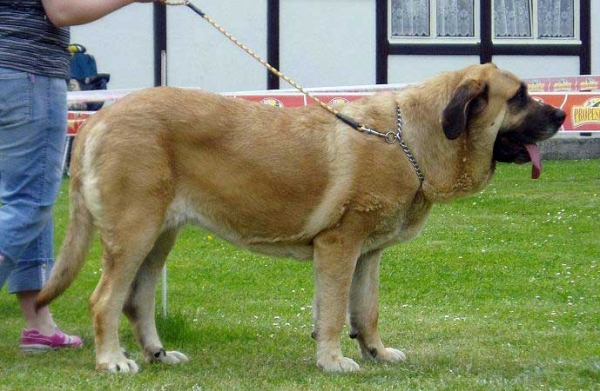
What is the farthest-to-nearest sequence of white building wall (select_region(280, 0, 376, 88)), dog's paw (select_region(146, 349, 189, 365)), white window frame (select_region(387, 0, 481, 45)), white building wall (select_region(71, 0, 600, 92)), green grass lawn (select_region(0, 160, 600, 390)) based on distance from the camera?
white window frame (select_region(387, 0, 481, 45))
white building wall (select_region(280, 0, 376, 88))
white building wall (select_region(71, 0, 600, 92))
dog's paw (select_region(146, 349, 189, 365))
green grass lawn (select_region(0, 160, 600, 390))

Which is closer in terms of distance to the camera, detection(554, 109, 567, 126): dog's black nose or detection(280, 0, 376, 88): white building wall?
detection(554, 109, 567, 126): dog's black nose

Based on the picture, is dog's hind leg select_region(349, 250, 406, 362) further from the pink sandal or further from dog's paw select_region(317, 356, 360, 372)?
the pink sandal

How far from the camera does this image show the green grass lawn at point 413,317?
207 inches

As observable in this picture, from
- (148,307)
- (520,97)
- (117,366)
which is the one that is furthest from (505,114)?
(117,366)

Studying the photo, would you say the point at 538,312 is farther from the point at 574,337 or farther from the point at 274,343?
the point at 274,343

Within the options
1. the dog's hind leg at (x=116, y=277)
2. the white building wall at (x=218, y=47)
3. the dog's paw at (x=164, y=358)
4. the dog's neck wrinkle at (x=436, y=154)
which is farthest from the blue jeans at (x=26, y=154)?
A: the white building wall at (x=218, y=47)

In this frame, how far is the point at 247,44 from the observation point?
1898 centimetres

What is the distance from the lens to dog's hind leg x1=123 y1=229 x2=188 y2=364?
583 centimetres

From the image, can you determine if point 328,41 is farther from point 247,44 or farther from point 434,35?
point 434,35

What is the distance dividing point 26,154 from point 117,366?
45.4 inches

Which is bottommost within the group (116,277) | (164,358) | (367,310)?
(164,358)

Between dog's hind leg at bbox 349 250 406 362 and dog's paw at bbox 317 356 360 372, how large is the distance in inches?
16.7

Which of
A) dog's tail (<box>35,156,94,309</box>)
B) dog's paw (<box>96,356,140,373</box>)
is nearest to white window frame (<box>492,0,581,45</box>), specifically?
dog's tail (<box>35,156,94,309</box>)

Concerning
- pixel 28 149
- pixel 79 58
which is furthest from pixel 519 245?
pixel 79 58
